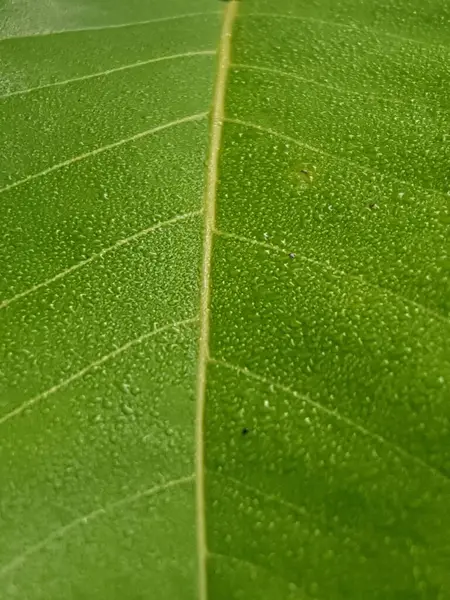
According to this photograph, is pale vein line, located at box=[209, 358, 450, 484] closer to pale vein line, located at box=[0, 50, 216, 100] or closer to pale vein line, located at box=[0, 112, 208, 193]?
pale vein line, located at box=[0, 112, 208, 193]

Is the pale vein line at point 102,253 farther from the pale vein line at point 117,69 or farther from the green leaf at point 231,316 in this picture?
the pale vein line at point 117,69

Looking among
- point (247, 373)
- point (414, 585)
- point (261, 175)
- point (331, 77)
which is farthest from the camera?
point (331, 77)

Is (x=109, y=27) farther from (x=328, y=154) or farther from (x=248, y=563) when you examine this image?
(x=248, y=563)

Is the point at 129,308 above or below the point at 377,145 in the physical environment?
below

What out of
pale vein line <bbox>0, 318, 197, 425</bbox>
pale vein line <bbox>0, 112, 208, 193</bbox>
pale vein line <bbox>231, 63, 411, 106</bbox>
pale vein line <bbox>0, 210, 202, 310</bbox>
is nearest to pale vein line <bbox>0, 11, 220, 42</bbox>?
pale vein line <bbox>231, 63, 411, 106</bbox>

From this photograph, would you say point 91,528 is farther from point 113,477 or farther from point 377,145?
point 377,145

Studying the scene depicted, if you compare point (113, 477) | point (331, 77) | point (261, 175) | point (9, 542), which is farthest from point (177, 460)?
point (331, 77)

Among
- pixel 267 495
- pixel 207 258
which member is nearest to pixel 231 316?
pixel 207 258
